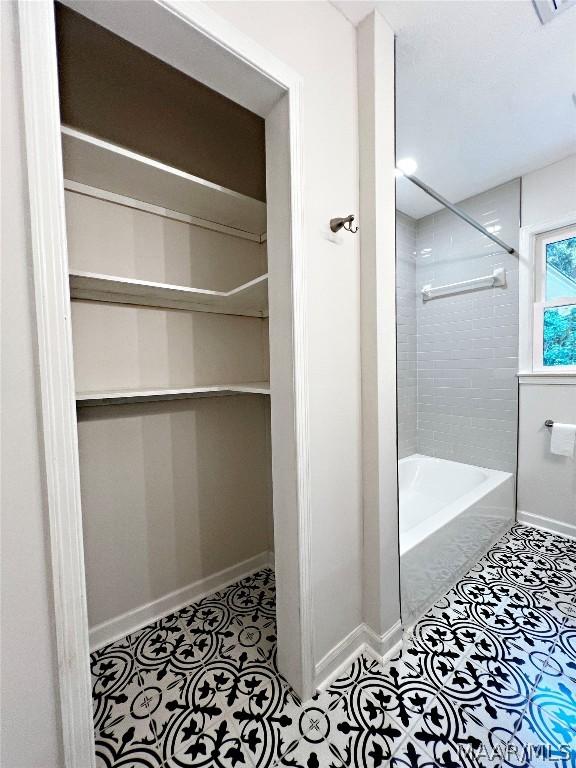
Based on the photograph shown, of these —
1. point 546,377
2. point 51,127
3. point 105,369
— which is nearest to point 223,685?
point 105,369

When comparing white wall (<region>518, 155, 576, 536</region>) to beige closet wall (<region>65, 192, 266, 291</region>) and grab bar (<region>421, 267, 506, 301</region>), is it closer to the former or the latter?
grab bar (<region>421, 267, 506, 301</region>)

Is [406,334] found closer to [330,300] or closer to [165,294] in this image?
[330,300]

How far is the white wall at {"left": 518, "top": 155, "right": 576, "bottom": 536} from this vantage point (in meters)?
2.08

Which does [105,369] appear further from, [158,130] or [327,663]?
[327,663]

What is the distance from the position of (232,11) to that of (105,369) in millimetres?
1263

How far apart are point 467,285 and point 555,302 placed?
57cm

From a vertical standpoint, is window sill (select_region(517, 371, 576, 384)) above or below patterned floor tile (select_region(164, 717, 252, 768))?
above

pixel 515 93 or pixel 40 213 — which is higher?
pixel 515 93

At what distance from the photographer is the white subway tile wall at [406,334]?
8.84 feet

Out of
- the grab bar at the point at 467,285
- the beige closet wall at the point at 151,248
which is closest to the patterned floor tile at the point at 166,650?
the beige closet wall at the point at 151,248

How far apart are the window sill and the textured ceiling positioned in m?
1.39

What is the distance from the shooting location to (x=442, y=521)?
165 cm

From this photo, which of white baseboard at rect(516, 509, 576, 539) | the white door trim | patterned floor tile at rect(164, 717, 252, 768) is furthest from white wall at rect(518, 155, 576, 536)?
the white door trim

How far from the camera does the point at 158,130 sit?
146cm
